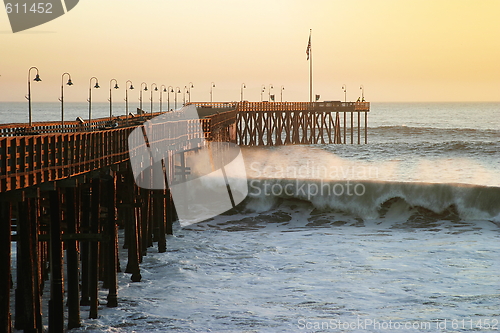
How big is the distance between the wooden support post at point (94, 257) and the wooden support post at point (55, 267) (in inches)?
Answer: 75.8

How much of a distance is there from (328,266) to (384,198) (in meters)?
16.6

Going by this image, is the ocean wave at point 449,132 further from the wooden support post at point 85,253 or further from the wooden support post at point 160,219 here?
the wooden support post at point 85,253

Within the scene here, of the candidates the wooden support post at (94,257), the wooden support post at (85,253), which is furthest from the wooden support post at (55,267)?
the wooden support post at (85,253)

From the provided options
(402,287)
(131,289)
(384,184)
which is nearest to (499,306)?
(402,287)

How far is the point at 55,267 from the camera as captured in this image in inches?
674

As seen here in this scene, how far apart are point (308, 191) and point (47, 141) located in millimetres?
27847

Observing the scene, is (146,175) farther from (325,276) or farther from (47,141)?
(47,141)

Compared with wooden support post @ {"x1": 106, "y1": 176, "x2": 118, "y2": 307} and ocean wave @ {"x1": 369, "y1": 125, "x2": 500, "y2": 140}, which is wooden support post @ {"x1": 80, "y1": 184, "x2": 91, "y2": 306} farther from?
ocean wave @ {"x1": 369, "y1": 125, "x2": 500, "y2": 140}

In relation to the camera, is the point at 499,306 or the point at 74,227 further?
the point at 499,306

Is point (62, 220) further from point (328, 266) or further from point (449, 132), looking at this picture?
point (449, 132)

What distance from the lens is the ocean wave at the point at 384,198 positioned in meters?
38.9

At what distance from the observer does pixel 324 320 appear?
63.3ft

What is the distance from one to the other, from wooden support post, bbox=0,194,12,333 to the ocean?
317 cm

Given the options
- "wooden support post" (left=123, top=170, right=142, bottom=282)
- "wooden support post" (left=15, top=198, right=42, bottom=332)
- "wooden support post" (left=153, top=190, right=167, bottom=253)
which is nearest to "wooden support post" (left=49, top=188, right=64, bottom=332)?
"wooden support post" (left=15, top=198, right=42, bottom=332)
